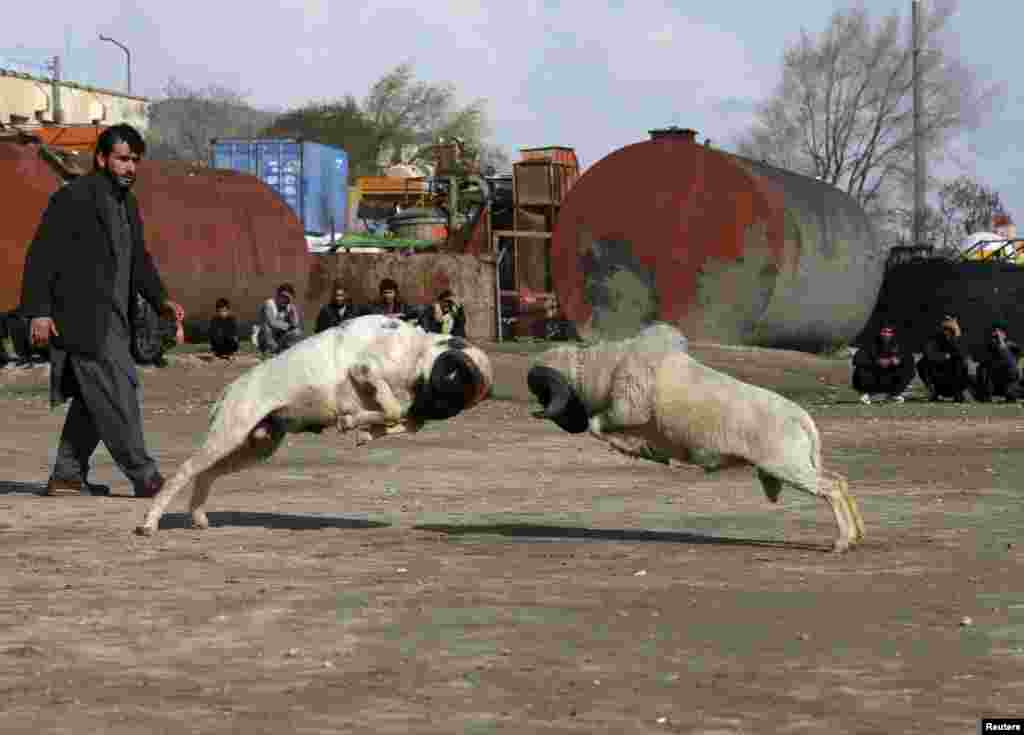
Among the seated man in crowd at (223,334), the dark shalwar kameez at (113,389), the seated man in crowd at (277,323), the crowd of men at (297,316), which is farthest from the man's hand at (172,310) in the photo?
the seated man in crowd at (223,334)

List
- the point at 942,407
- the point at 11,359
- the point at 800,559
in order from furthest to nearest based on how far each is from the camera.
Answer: the point at 11,359
the point at 942,407
the point at 800,559

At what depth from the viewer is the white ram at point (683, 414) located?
9.54 meters

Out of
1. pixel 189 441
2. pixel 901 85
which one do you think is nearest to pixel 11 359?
pixel 189 441

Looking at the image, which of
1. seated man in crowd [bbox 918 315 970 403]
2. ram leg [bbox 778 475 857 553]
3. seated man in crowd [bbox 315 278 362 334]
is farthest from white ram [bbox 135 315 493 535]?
seated man in crowd [bbox 918 315 970 403]

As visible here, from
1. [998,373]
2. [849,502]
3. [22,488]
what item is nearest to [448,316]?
[998,373]

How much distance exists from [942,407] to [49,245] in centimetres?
1329

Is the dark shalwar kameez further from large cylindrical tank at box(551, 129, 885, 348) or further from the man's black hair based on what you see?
large cylindrical tank at box(551, 129, 885, 348)

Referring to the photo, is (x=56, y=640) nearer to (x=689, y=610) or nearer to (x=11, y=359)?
(x=689, y=610)

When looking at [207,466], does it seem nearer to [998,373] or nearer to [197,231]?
[998,373]

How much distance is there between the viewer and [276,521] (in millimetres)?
11039

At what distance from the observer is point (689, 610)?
7684 millimetres

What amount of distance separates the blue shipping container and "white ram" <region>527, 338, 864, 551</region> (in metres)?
42.8

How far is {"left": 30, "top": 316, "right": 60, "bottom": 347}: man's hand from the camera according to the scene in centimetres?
1159

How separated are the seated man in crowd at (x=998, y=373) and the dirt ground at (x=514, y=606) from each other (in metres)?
9.59
